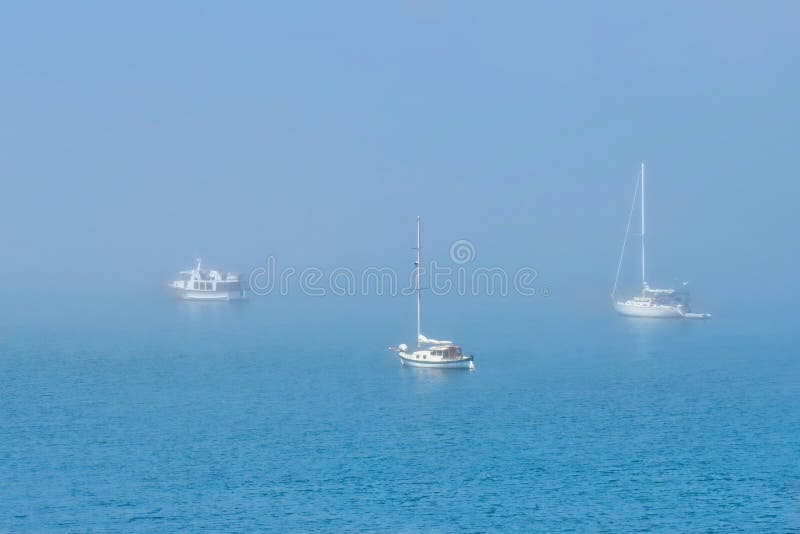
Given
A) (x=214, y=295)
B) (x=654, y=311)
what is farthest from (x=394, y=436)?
(x=214, y=295)

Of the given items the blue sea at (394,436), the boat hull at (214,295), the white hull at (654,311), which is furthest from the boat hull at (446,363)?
the boat hull at (214,295)

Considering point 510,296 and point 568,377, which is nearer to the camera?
point 568,377

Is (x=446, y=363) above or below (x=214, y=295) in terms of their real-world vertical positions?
below

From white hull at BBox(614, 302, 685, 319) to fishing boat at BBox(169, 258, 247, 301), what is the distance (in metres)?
52.6

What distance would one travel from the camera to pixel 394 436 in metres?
51.5

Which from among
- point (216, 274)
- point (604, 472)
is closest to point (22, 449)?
point (604, 472)

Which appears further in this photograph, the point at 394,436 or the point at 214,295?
the point at 214,295

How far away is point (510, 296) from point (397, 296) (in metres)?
15.8

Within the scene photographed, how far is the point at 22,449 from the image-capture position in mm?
48594

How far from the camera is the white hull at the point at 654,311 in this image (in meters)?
109

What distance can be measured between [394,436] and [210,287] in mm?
94226

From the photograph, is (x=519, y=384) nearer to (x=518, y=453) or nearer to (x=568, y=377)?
(x=568, y=377)

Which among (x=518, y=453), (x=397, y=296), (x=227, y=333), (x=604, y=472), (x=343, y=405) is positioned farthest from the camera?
(x=397, y=296)

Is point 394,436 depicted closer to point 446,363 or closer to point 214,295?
point 446,363
